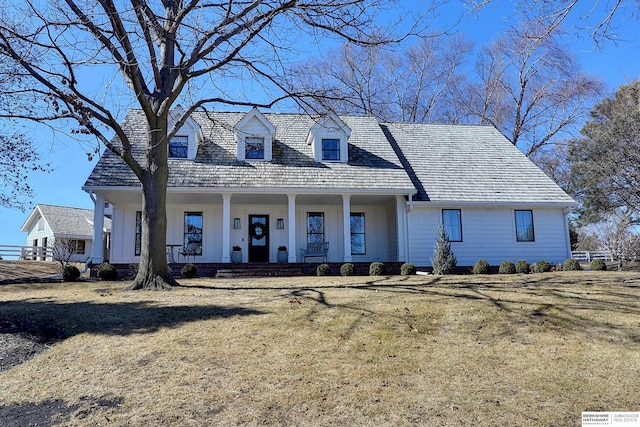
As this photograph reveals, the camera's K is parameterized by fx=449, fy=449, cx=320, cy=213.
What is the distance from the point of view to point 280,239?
57.7 ft

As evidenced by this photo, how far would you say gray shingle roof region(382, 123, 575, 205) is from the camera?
→ 55.9 feet

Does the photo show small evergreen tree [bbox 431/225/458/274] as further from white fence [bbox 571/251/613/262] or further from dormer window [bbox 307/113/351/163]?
white fence [bbox 571/251/613/262]

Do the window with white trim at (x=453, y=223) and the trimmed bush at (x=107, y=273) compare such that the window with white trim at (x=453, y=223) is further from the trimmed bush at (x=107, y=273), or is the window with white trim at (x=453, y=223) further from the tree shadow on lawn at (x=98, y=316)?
the trimmed bush at (x=107, y=273)

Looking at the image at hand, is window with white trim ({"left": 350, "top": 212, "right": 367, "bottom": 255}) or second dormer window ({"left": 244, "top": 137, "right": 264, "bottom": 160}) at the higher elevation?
second dormer window ({"left": 244, "top": 137, "right": 264, "bottom": 160})

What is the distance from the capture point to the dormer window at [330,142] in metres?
17.2

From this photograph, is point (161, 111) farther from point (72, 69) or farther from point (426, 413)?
point (426, 413)

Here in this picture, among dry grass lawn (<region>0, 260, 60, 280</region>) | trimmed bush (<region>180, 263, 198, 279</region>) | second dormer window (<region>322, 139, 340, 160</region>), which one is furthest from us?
dry grass lawn (<region>0, 260, 60, 280</region>)

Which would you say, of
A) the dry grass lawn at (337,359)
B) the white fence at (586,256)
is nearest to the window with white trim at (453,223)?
the dry grass lawn at (337,359)

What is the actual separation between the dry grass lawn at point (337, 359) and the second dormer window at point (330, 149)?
9092 millimetres

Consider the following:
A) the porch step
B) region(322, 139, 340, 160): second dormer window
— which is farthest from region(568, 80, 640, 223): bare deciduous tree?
the porch step

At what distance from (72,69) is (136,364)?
6780 mm

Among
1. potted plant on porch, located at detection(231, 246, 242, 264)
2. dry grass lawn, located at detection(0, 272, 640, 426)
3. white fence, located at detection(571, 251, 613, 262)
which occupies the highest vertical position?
potted plant on porch, located at detection(231, 246, 242, 264)

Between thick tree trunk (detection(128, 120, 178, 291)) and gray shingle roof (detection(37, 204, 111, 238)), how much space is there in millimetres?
26230

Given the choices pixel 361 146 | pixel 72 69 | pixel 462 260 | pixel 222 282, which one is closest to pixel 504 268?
pixel 462 260
